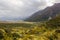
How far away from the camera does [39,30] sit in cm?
9069

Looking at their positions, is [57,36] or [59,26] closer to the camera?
[57,36]

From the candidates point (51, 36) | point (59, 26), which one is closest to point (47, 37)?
point (51, 36)

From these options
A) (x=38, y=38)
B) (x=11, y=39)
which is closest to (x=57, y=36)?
(x=38, y=38)

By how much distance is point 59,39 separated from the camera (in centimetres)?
7119

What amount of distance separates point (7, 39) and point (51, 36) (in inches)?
711

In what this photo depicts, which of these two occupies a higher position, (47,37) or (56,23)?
(56,23)

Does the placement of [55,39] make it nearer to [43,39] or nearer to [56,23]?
[43,39]

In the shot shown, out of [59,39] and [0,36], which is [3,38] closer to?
[0,36]

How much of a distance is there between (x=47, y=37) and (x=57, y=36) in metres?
4.07

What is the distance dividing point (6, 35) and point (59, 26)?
28433 mm

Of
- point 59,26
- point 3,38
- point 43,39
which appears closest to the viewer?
A: point 3,38

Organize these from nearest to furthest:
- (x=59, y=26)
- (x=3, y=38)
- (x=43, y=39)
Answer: (x=3, y=38)
(x=43, y=39)
(x=59, y=26)

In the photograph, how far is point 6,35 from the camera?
2739 inches

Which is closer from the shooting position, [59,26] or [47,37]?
[47,37]
